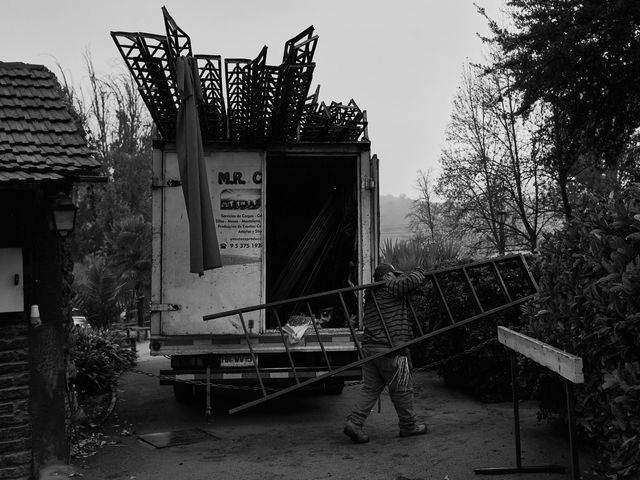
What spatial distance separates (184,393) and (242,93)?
411 cm

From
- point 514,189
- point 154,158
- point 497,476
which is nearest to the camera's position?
point 497,476

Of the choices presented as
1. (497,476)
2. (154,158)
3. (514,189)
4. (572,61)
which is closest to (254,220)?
(154,158)

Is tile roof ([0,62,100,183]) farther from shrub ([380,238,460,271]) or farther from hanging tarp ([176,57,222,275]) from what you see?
shrub ([380,238,460,271])

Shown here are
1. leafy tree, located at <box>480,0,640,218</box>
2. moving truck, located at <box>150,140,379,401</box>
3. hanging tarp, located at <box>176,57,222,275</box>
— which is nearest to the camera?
hanging tarp, located at <box>176,57,222,275</box>

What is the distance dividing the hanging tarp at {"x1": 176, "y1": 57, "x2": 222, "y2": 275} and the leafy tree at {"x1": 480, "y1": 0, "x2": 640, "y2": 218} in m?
7.06

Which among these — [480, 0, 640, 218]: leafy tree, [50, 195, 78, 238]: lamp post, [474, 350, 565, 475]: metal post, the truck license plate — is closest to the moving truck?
the truck license plate

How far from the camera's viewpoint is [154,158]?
783cm

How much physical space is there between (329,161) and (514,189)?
41.9 feet

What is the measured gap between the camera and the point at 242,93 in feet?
24.9

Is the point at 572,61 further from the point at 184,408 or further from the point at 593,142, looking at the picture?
the point at 184,408

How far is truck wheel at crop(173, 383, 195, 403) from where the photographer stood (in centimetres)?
899

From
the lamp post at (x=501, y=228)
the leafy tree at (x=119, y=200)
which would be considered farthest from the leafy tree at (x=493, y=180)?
the leafy tree at (x=119, y=200)

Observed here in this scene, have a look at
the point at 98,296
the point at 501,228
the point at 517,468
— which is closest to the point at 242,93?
the point at 517,468

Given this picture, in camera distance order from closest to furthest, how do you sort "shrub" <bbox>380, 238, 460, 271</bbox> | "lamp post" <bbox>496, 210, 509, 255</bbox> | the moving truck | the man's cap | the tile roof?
1. the tile roof
2. the man's cap
3. the moving truck
4. "shrub" <bbox>380, 238, 460, 271</bbox>
5. "lamp post" <bbox>496, 210, 509, 255</bbox>
